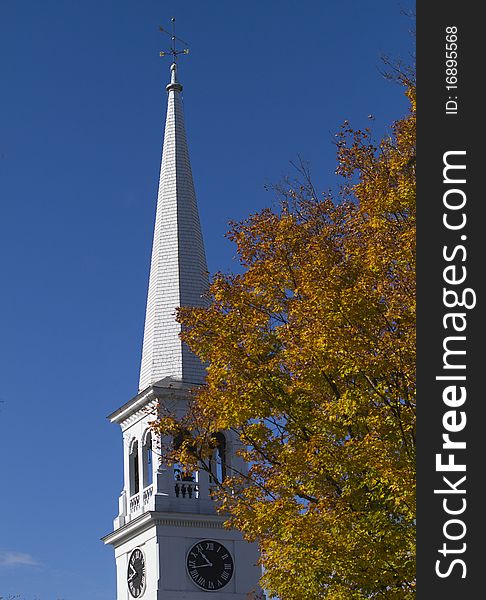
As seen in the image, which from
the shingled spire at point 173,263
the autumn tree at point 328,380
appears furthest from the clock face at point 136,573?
the autumn tree at point 328,380

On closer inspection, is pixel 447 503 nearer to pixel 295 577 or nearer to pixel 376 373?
pixel 376 373

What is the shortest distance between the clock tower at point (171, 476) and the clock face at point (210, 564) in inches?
1.9

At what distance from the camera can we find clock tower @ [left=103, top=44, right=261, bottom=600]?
65625 millimetres

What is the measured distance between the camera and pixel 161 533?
6581cm

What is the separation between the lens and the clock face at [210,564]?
216ft

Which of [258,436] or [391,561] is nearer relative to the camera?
[391,561]

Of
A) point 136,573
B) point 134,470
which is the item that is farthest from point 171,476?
point 136,573

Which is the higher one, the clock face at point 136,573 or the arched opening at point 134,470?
the arched opening at point 134,470

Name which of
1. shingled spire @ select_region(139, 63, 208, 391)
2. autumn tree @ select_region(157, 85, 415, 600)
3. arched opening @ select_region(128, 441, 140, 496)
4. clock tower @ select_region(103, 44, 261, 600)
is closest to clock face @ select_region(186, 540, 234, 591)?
clock tower @ select_region(103, 44, 261, 600)

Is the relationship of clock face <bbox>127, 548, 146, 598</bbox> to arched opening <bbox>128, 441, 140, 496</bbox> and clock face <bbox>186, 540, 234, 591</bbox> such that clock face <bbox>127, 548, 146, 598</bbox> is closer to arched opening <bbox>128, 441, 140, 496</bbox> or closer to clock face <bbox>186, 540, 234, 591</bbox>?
clock face <bbox>186, 540, 234, 591</bbox>

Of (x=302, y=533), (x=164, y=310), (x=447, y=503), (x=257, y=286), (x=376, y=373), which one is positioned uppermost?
(x=164, y=310)

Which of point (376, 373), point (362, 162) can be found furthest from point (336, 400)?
point (362, 162)

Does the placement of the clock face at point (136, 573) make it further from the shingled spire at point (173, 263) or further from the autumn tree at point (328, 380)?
the autumn tree at point (328, 380)

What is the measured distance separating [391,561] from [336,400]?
3041mm
